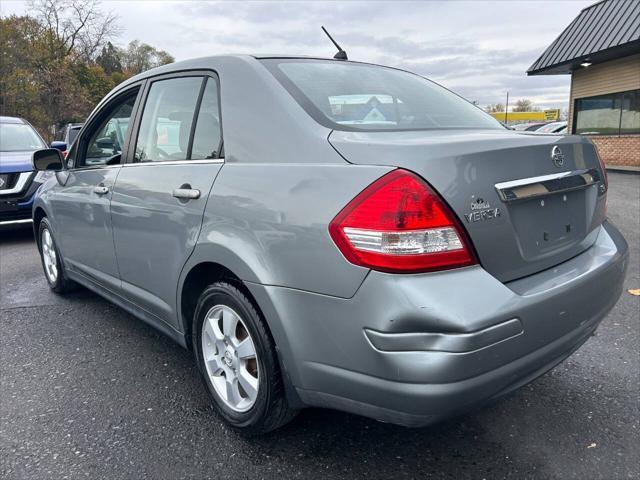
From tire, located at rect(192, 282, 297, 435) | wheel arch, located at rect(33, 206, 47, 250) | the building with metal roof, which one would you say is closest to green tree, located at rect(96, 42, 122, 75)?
the building with metal roof

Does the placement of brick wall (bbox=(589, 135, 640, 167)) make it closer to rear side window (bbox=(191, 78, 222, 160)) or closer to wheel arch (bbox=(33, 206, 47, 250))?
wheel arch (bbox=(33, 206, 47, 250))

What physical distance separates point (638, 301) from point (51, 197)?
4.72 metres

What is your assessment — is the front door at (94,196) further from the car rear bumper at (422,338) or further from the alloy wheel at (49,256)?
the car rear bumper at (422,338)

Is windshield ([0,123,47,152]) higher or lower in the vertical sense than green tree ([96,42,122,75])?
lower

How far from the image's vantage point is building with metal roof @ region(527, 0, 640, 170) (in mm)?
15352

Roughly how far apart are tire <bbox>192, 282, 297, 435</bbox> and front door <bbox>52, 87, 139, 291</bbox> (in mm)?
1049

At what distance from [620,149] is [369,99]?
18075 mm

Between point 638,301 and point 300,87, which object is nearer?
point 300,87

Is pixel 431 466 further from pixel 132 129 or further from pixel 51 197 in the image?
pixel 51 197

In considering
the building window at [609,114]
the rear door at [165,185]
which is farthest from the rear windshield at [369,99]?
the building window at [609,114]

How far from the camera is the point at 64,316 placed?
4117 millimetres

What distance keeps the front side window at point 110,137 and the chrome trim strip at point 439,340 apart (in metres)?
2.27

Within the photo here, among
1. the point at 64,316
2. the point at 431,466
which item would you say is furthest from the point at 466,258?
the point at 64,316

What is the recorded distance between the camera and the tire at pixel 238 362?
2.13 metres
